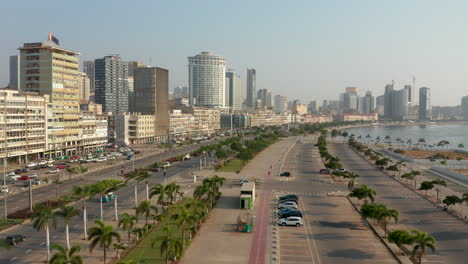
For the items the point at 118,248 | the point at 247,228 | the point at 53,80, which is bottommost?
the point at 247,228

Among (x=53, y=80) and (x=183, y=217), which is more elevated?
(x=53, y=80)

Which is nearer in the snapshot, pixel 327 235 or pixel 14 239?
pixel 14 239

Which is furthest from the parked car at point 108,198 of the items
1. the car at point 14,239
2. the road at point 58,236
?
the car at point 14,239

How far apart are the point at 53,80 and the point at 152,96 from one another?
219ft

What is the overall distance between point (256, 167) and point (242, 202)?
127 feet

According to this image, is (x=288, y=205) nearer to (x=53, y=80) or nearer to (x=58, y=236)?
(x=58, y=236)

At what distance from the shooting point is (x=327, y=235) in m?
37.4

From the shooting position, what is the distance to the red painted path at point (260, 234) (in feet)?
104

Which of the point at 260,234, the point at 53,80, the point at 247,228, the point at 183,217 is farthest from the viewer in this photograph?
the point at 53,80

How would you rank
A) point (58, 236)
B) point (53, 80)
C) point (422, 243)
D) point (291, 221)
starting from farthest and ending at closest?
point (53, 80)
point (291, 221)
point (58, 236)
point (422, 243)

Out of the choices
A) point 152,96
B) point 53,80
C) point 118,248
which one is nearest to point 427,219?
point 118,248

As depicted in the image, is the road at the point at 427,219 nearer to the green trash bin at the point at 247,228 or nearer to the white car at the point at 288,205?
the white car at the point at 288,205

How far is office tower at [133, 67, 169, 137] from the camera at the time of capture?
158m

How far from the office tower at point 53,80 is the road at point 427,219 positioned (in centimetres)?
6646
